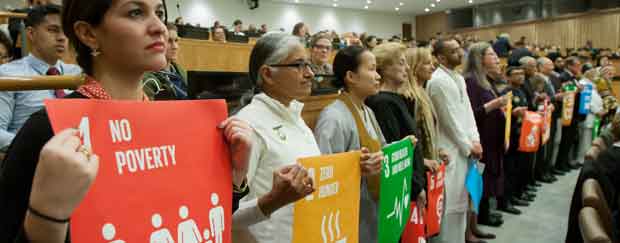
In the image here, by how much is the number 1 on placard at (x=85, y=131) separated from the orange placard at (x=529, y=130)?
15.6 feet

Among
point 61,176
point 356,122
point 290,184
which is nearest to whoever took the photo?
point 61,176

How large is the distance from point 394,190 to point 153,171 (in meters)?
1.39

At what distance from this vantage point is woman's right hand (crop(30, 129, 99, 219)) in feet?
2.28

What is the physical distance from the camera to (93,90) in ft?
3.24

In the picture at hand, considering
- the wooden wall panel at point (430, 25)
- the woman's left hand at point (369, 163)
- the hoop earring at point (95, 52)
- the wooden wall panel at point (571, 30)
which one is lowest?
the woman's left hand at point (369, 163)

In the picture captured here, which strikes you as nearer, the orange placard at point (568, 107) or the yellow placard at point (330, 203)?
the yellow placard at point (330, 203)

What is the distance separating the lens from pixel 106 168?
90 centimetres

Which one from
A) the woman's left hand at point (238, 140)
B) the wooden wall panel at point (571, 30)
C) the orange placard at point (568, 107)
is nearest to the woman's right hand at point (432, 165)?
the woman's left hand at point (238, 140)

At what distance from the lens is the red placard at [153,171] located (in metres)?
0.86

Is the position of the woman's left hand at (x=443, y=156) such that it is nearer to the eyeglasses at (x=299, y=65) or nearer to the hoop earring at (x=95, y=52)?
the eyeglasses at (x=299, y=65)

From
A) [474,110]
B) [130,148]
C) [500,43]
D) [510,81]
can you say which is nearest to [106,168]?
[130,148]

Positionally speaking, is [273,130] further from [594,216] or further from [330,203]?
[594,216]

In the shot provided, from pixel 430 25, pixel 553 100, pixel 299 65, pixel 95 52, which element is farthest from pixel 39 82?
pixel 430 25

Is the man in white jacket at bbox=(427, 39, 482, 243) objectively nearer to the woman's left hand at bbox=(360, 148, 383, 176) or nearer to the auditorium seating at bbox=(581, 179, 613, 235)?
the auditorium seating at bbox=(581, 179, 613, 235)
